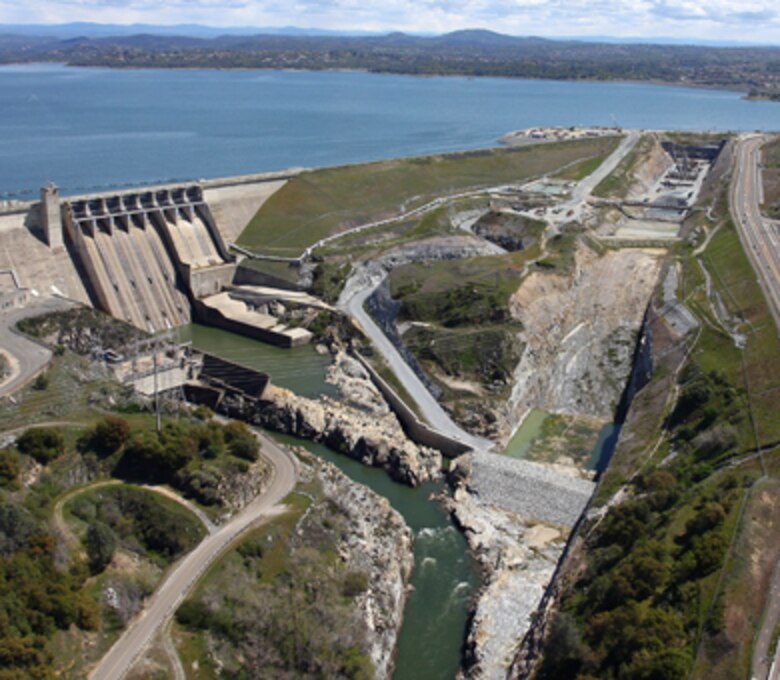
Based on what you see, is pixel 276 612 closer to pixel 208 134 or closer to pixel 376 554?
pixel 376 554

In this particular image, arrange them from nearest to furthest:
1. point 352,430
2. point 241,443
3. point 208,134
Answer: point 241,443 → point 352,430 → point 208,134

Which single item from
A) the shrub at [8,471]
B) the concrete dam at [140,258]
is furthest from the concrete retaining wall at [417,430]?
the shrub at [8,471]

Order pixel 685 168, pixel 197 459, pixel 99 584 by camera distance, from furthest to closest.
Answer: pixel 685 168 < pixel 197 459 < pixel 99 584

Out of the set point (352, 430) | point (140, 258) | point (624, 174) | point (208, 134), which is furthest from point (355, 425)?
point (208, 134)

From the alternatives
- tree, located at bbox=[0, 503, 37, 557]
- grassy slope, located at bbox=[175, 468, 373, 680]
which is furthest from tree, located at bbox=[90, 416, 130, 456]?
grassy slope, located at bbox=[175, 468, 373, 680]

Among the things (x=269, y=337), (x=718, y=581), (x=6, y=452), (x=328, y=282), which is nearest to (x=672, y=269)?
(x=328, y=282)

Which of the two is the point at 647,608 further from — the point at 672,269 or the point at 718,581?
the point at 672,269
